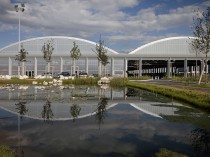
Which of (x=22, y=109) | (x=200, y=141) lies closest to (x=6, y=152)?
(x=200, y=141)

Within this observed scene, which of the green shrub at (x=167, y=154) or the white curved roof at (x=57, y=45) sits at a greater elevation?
the white curved roof at (x=57, y=45)

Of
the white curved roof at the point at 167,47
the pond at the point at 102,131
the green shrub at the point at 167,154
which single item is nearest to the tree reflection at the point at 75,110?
the pond at the point at 102,131

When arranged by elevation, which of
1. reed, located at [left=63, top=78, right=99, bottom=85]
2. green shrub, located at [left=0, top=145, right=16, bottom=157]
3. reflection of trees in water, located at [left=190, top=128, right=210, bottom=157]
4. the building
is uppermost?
the building

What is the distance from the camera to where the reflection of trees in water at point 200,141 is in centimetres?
969

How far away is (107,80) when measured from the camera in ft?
169

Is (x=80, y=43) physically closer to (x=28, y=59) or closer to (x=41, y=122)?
(x=28, y=59)

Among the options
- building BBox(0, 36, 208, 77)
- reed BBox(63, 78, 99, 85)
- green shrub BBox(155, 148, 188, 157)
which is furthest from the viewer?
building BBox(0, 36, 208, 77)

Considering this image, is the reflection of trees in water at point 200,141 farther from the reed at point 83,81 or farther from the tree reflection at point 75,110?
the reed at point 83,81

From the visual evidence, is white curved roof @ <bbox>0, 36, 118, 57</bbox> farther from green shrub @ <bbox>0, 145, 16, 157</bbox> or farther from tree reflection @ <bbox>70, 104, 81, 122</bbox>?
green shrub @ <bbox>0, 145, 16, 157</bbox>

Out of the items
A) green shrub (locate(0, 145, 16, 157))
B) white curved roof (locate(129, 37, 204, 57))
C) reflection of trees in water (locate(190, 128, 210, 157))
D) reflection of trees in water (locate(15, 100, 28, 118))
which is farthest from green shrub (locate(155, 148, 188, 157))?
white curved roof (locate(129, 37, 204, 57))

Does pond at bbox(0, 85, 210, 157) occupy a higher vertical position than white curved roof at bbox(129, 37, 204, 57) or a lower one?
lower

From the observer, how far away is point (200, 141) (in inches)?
435

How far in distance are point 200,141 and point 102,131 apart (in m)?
3.82

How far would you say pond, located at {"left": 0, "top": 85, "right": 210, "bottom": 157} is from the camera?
9750mm
